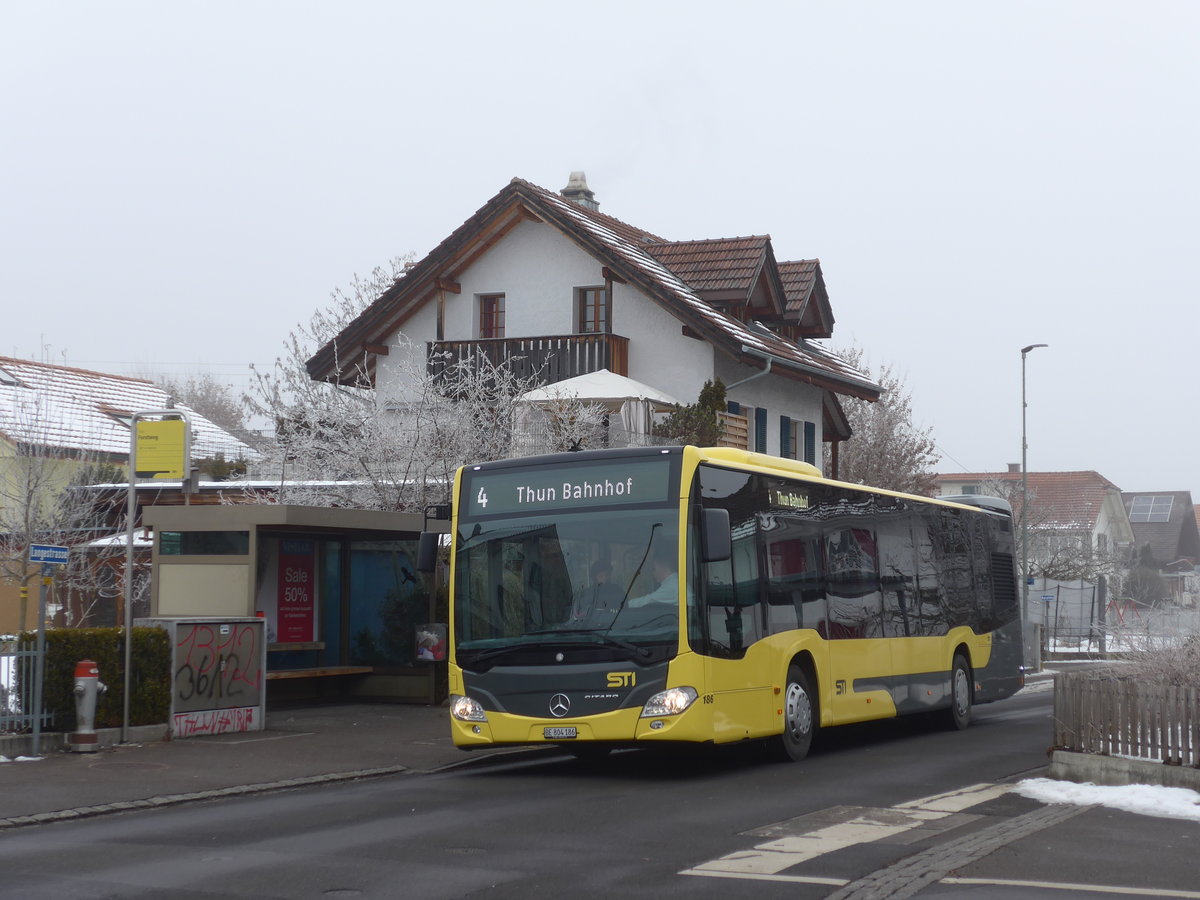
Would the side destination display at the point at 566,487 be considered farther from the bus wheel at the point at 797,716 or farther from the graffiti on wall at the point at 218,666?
the graffiti on wall at the point at 218,666

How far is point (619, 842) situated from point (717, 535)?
3958mm

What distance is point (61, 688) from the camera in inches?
619

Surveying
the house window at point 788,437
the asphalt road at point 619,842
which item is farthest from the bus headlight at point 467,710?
the house window at point 788,437

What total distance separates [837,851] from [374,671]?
13189 mm

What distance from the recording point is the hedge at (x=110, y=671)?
15695 millimetres

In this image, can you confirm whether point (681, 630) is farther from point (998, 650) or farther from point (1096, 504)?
point (1096, 504)

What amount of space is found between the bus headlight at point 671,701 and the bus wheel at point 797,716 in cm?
219

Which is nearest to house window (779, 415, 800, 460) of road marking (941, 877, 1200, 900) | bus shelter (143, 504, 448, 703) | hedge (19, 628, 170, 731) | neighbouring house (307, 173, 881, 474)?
neighbouring house (307, 173, 881, 474)

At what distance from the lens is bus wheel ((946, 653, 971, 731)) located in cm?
2106

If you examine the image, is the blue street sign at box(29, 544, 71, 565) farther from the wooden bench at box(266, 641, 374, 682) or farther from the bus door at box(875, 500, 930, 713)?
the bus door at box(875, 500, 930, 713)

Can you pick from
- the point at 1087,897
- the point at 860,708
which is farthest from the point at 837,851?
the point at 860,708

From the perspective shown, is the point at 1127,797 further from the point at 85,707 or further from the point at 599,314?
the point at 599,314

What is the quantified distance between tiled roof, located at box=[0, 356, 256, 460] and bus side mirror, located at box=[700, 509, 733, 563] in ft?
100

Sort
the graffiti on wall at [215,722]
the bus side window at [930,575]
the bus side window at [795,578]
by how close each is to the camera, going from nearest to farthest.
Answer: the bus side window at [795,578] → the graffiti on wall at [215,722] → the bus side window at [930,575]
